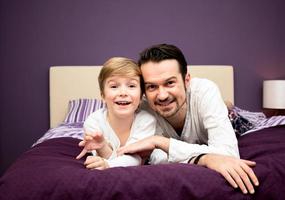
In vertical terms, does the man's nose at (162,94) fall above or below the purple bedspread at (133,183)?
above

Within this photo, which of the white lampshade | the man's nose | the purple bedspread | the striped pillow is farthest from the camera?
the white lampshade

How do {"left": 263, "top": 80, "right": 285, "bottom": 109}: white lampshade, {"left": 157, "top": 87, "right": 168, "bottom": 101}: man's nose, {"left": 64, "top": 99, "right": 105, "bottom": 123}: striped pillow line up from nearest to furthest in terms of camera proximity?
{"left": 157, "top": 87, "right": 168, "bottom": 101}: man's nose → {"left": 64, "top": 99, "right": 105, "bottom": 123}: striped pillow → {"left": 263, "top": 80, "right": 285, "bottom": 109}: white lampshade

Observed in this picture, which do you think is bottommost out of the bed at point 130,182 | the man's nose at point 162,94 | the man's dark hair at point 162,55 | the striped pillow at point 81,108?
the striped pillow at point 81,108

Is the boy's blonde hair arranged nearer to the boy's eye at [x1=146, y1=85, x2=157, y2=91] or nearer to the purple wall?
the boy's eye at [x1=146, y1=85, x2=157, y2=91]

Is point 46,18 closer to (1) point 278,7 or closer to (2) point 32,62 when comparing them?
(2) point 32,62

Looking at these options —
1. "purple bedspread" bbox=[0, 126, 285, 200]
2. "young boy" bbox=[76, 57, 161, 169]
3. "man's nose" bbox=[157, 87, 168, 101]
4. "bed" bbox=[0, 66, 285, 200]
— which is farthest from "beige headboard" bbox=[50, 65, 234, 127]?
"purple bedspread" bbox=[0, 126, 285, 200]

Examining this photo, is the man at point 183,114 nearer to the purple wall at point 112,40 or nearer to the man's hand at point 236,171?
the man's hand at point 236,171

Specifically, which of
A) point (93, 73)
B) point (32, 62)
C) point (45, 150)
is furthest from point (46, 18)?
point (45, 150)

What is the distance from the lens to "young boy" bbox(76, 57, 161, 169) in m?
1.32

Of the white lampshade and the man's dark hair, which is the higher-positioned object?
the man's dark hair

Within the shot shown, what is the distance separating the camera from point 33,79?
3.28 m

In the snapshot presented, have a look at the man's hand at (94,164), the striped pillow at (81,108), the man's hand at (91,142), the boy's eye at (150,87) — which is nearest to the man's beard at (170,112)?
the boy's eye at (150,87)

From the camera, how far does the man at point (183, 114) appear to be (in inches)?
49.9

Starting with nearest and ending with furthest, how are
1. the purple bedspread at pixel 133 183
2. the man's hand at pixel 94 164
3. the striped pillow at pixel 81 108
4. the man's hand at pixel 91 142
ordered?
the purple bedspread at pixel 133 183 < the man's hand at pixel 94 164 < the man's hand at pixel 91 142 < the striped pillow at pixel 81 108
